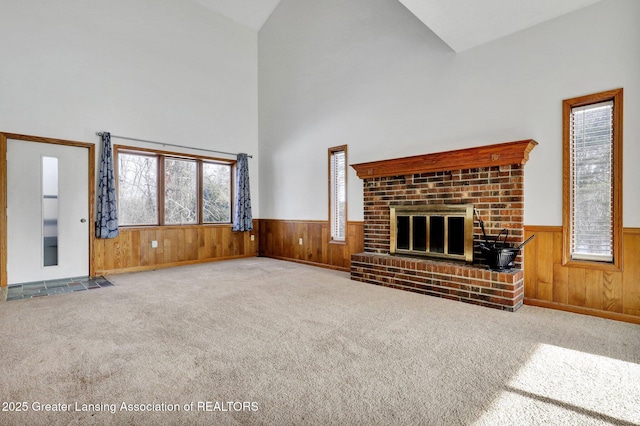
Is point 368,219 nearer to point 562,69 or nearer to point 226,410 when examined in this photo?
point 562,69

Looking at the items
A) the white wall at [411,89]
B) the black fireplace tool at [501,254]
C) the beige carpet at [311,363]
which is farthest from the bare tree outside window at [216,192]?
the black fireplace tool at [501,254]

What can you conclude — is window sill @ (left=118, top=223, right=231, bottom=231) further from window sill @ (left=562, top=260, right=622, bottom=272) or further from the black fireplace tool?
window sill @ (left=562, top=260, right=622, bottom=272)

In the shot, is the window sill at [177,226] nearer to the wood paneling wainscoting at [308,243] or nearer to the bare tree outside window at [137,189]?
the bare tree outside window at [137,189]

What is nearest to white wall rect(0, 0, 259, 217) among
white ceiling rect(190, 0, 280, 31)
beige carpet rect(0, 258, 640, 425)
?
white ceiling rect(190, 0, 280, 31)

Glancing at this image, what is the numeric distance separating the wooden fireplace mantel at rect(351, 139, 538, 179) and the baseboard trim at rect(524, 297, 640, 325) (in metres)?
1.43

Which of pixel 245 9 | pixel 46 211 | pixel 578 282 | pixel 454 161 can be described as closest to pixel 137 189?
pixel 46 211

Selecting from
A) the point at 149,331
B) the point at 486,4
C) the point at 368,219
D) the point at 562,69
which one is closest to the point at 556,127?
the point at 562,69

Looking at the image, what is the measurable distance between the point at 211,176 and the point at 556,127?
5.35 m

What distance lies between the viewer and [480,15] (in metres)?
3.13

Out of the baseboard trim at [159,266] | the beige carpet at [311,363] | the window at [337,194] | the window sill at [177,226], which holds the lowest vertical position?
the beige carpet at [311,363]

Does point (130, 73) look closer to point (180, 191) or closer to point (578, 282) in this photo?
point (180, 191)

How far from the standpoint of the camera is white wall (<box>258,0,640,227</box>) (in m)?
2.94

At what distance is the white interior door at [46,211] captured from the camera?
409 cm

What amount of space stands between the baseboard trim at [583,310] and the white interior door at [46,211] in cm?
577
